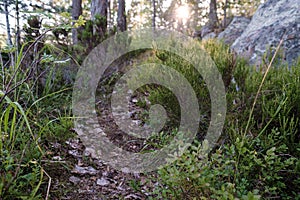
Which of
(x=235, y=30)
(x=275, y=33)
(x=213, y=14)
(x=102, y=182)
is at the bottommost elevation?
(x=102, y=182)

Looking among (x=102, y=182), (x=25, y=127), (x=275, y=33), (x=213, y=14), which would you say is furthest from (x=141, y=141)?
(x=213, y=14)

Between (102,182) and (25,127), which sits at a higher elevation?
(25,127)

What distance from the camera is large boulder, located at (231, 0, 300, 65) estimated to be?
3914 mm

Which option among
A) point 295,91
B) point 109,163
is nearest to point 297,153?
point 295,91

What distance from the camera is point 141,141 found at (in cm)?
269

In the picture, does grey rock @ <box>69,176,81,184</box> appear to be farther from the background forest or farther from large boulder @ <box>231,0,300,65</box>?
large boulder @ <box>231,0,300,65</box>

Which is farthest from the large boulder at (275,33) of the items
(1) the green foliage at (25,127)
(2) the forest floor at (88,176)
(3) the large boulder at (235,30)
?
(1) the green foliage at (25,127)

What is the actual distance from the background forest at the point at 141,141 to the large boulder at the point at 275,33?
1346mm

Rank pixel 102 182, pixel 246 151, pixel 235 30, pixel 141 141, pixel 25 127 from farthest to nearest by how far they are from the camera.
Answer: pixel 235 30 < pixel 141 141 < pixel 25 127 < pixel 102 182 < pixel 246 151

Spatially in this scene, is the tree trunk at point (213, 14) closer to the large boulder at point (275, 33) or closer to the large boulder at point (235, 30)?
the large boulder at point (235, 30)

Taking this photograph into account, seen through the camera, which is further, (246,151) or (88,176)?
(88,176)

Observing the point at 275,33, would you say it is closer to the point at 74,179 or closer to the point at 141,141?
the point at 141,141

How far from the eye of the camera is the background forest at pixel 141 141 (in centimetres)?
136

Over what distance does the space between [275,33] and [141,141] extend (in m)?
3.36
